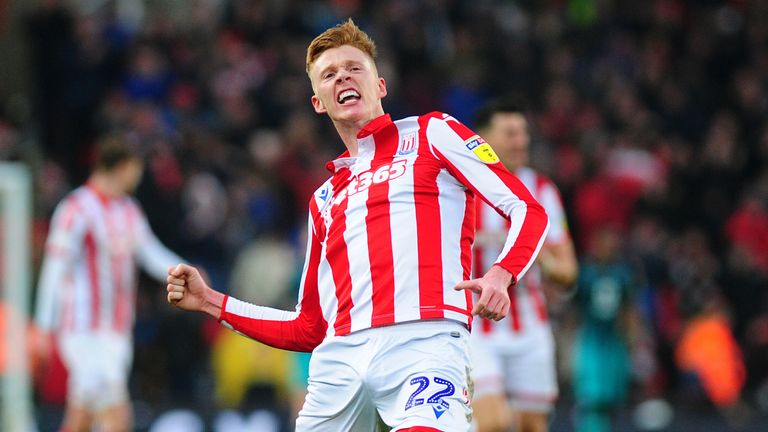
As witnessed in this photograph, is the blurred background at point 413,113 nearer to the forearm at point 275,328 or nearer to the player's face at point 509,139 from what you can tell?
the player's face at point 509,139

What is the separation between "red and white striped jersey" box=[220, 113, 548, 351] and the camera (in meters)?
4.29

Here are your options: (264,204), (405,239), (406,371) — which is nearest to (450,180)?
(405,239)

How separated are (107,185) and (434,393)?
5.55m

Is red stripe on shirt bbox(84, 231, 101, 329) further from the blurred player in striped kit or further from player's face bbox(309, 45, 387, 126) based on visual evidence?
player's face bbox(309, 45, 387, 126)

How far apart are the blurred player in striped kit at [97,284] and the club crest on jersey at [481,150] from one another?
5.02 m

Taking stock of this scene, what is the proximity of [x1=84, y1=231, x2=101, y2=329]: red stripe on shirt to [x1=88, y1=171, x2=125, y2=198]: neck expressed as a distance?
13.0 inches

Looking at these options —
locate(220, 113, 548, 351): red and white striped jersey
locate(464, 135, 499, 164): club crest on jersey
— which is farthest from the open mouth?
locate(464, 135, 499, 164): club crest on jersey

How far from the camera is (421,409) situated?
13.5 feet

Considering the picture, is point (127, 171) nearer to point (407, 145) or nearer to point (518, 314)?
point (518, 314)

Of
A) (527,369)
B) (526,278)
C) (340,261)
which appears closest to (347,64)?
(340,261)

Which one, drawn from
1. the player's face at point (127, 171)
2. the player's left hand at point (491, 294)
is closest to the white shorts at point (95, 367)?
the player's face at point (127, 171)

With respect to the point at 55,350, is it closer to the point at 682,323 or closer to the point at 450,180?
the point at 682,323

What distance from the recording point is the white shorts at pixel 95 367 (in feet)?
29.8

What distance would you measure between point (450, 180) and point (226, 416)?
752cm
